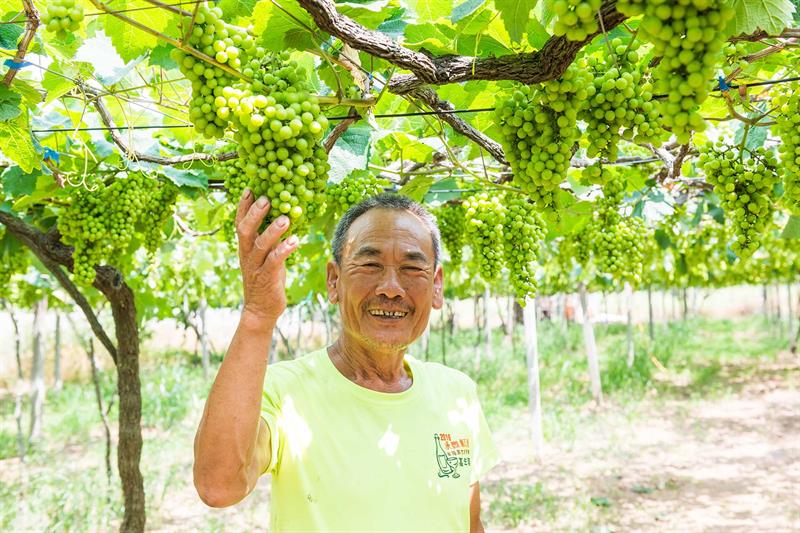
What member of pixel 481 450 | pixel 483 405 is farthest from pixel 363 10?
pixel 483 405

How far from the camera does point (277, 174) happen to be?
1.10 meters

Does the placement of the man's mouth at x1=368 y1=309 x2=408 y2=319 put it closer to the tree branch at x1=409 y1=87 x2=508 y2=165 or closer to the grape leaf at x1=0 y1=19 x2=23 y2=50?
the tree branch at x1=409 y1=87 x2=508 y2=165

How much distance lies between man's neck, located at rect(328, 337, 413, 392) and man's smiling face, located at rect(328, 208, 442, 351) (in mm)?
38

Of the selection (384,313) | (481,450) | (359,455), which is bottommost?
(481,450)

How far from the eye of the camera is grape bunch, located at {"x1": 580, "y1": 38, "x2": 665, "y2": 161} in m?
1.27

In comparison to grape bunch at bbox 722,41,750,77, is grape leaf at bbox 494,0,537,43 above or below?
below

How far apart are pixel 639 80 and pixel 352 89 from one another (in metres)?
0.70

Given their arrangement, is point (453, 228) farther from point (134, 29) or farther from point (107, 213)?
point (134, 29)

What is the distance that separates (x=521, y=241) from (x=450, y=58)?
4.90 feet

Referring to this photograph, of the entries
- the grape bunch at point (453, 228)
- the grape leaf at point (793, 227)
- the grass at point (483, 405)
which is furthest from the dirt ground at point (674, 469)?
the grape leaf at point (793, 227)

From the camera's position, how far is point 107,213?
2.84 meters

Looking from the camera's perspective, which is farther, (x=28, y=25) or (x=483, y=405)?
(x=483, y=405)

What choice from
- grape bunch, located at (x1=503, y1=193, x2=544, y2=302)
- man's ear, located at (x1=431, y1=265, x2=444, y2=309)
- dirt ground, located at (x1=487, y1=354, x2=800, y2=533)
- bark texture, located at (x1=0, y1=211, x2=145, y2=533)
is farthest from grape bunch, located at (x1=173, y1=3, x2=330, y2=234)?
dirt ground, located at (x1=487, y1=354, x2=800, y2=533)

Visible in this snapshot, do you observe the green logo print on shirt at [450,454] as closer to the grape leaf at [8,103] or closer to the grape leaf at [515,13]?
the grape leaf at [515,13]
